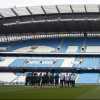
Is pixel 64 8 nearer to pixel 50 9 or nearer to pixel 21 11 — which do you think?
pixel 50 9

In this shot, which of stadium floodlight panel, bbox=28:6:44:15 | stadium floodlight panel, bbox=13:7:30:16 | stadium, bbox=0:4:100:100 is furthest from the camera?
stadium floodlight panel, bbox=13:7:30:16

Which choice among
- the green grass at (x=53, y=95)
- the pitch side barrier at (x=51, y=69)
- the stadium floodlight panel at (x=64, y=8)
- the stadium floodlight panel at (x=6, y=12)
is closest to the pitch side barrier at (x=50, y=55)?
the pitch side barrier at (x=51, y=69)

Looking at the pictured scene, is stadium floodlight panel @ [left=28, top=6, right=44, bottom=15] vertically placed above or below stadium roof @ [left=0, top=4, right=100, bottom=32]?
above

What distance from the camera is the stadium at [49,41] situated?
26.8 metres

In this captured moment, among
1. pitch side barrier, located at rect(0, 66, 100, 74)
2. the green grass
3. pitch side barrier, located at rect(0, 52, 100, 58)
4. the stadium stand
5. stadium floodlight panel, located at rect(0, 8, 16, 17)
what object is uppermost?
stadium floodlight panel, located at rect(0, 8, 16, 17)

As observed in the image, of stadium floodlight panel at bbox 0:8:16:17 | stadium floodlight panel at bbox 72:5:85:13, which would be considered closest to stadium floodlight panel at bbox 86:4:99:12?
stadium floodlight panel at bbox 72:5:85:13

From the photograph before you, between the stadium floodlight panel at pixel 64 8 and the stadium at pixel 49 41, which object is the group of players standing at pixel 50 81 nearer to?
the stadium at pixel 49 41

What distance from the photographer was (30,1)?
1243 inches

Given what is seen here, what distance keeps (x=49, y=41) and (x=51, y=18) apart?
229 centimetres

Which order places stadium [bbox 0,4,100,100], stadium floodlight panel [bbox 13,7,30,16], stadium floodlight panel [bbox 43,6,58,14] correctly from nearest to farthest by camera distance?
stadium [bbox 0,4,100,100] < stadium floodlight panel [bbox 43,6,58,14] < stadium floodlight panel [bbox 13,7,30,16]

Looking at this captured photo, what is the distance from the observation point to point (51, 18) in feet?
101

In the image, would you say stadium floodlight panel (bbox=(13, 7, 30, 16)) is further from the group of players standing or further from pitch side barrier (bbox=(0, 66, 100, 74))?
the group of players standing

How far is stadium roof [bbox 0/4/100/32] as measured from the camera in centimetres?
3020

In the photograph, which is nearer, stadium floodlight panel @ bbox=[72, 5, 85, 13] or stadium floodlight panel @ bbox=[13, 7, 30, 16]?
stadium floodlight panel @ bbox=[72, 5, 85, 13]
